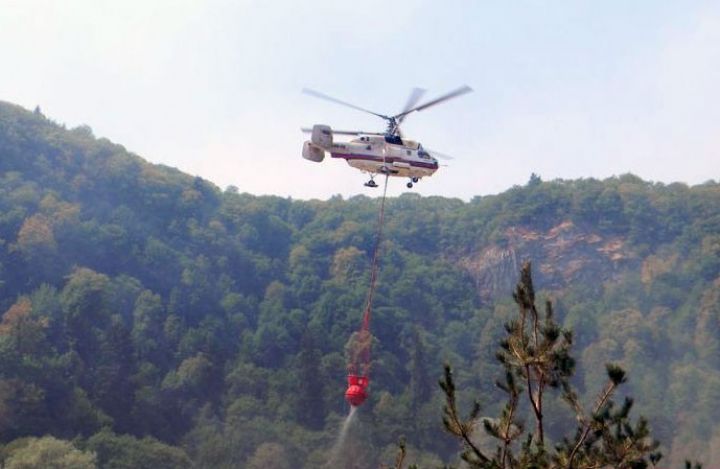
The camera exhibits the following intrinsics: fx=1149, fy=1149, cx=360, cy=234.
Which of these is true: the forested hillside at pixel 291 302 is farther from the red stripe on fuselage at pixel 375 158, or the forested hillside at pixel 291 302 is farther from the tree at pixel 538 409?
the tree at pixel 538 409

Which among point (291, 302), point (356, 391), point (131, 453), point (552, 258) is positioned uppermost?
point (552, 258)

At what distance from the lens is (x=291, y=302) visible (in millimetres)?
124312

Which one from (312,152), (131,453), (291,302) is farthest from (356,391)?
(291,302)

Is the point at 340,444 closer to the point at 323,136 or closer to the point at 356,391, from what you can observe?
the point at 323,136

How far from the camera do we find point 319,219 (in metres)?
145

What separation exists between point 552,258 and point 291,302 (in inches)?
1170

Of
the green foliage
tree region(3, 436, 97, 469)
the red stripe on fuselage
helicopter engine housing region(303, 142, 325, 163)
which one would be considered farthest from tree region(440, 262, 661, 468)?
the green foliage

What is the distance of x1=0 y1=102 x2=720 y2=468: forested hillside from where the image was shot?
9256 centimetres

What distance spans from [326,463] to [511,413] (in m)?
70.9

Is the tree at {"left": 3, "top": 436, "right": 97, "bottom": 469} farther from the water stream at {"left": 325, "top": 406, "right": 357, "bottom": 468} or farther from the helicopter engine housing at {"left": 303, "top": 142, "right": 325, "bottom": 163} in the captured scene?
the helicopter engine housing at {"left": 303, "top": 142, "right": 325, "bottom": 163}

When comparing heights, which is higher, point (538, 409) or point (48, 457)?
point (538, 409)

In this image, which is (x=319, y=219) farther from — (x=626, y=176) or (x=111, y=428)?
(x=111, y=428)

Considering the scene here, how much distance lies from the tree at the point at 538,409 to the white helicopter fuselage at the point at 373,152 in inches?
669

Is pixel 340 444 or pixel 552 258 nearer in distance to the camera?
pixel 340 444
